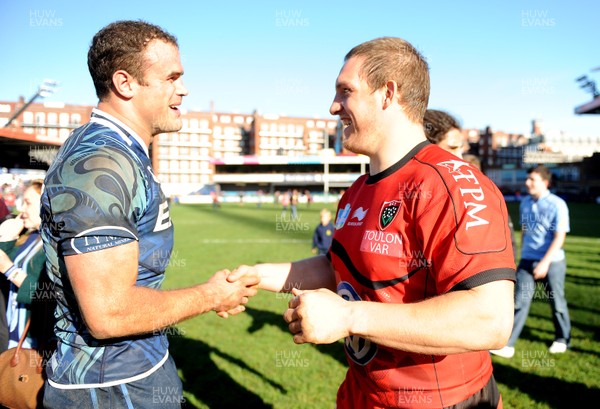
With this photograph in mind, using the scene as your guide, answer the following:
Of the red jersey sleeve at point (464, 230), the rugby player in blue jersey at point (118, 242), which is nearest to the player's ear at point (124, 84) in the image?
the rugby player in blue jersey at point (118, 242)

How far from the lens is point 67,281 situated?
1925 millimetres

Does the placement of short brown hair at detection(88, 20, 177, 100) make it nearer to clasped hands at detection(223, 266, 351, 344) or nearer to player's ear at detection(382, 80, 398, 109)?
player's ear at detection(382, 80, 398, 109)

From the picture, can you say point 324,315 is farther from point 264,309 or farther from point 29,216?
point 264,309

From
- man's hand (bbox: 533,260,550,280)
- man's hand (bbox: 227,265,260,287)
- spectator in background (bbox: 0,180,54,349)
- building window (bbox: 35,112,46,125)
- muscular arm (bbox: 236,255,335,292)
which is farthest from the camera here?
building window (bbox: 35,112,46,125)

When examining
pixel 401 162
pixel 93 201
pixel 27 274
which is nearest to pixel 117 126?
pixel 93 201

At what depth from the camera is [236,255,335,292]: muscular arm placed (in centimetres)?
255

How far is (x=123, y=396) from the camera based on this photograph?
197 cm

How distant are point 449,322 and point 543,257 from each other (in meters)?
5.28

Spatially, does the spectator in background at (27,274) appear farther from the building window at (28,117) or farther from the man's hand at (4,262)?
the building window at (28,117)

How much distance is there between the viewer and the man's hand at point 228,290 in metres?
2.27

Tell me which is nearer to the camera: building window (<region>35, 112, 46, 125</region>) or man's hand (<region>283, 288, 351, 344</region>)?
man's hand (<region>283, 288, 351, 344</region>)

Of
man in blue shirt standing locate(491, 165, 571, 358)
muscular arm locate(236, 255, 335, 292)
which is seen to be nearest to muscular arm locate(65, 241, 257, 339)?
muscular arm locate(236, 255, 335, 292)

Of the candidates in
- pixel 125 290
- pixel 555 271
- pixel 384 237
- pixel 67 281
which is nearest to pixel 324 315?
pixel 384 237

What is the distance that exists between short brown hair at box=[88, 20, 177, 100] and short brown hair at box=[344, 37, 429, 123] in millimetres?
1029
